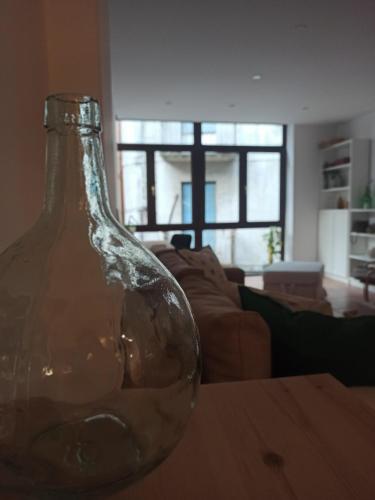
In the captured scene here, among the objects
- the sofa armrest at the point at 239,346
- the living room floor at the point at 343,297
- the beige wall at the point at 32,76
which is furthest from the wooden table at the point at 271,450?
the living room floor at the point at 343,297

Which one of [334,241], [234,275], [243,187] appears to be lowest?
[234,275]

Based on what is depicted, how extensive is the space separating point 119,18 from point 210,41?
777mm

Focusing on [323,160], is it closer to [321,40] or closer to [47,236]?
[321,40]

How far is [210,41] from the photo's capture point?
9.87 ft

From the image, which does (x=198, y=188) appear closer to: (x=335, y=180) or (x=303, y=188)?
(x=303, y=188)

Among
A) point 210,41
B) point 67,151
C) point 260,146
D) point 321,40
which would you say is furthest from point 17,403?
point 260,146

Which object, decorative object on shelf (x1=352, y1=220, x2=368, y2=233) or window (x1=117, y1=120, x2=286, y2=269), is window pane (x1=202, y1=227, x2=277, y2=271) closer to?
window (x1=117, y1=120, x2=286, y2=269)

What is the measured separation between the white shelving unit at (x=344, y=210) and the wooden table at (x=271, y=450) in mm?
4812

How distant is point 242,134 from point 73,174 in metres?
6.07

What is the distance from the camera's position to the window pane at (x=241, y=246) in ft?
20.6

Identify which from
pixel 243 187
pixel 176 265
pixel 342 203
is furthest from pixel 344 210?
pixel 176 265

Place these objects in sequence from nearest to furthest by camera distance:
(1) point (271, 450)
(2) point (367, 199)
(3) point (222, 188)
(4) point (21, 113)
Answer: (1) point (271, 450)
(4) point (21, 113)
(2) point (367, 199)
(3) point (222, 188)

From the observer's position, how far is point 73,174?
41 cm

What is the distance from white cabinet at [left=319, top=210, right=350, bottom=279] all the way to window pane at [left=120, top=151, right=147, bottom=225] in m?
2.98
